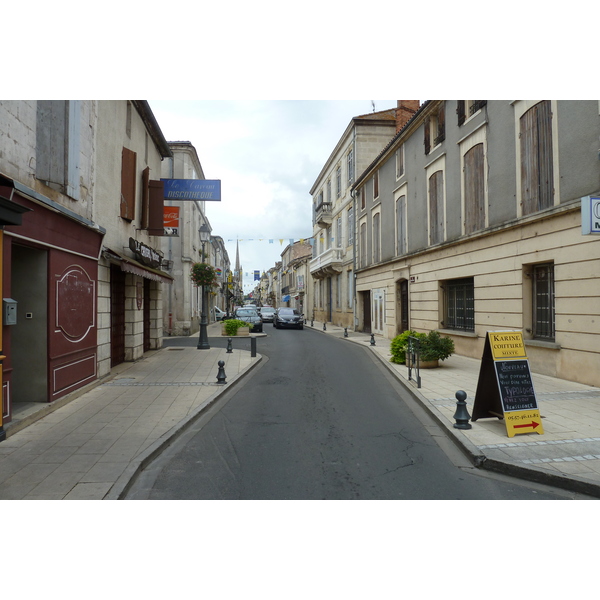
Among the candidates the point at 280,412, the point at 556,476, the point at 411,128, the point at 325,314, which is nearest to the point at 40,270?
the point at 280,412

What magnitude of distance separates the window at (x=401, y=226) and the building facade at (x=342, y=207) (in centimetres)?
761

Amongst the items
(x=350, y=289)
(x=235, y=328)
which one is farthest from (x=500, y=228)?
(x=350, y=289)

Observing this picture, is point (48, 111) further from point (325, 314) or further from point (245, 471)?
point (325, 314)

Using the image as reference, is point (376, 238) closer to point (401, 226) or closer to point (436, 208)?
point (401, 226)

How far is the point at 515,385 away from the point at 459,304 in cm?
947

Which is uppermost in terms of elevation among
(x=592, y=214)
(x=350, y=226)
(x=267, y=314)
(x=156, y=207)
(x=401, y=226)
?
(x=350, y=226)

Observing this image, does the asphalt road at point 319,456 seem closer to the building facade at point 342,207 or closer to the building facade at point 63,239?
the building facade at point 63,239

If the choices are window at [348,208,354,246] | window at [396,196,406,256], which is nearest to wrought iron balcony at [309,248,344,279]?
window at [348,208,354,246]

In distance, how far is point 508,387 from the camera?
A: 20.3ft

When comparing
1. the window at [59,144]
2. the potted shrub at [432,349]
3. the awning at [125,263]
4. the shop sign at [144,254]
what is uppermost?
the window at [59,144]

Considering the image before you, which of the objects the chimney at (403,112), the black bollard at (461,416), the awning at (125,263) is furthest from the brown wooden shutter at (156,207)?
the chimney at (403,112)

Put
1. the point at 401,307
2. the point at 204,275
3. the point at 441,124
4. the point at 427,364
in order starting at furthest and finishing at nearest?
the point at 401,307
the point at 204,275
the point at 441,124
the point at 427,364

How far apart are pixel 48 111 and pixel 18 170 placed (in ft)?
4.96

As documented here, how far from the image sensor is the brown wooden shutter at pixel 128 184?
11445 mm
